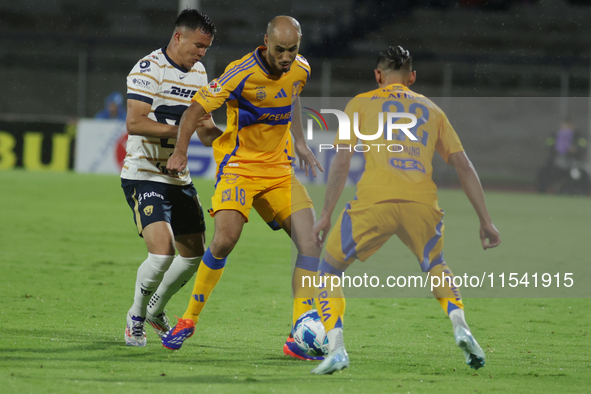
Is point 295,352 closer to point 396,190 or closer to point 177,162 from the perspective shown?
point 396,190

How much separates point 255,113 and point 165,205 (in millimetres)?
785

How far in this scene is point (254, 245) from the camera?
980cm

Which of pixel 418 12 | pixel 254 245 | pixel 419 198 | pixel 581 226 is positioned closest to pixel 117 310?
pixel 419 198

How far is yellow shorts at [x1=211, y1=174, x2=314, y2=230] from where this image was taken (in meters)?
4.48

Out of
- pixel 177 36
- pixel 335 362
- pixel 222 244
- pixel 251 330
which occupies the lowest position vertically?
pixel 251 330

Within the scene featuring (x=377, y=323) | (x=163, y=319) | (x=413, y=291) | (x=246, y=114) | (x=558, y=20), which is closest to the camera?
(x=246, y=114)

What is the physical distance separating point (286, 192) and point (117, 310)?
1876 millimetres

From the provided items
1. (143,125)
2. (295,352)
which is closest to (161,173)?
(143,125)

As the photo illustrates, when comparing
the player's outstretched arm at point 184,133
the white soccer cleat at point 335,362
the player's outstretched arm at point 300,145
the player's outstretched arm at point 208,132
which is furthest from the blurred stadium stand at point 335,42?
the white soccer cleat at point 335,362

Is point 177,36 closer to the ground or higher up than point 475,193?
higher up

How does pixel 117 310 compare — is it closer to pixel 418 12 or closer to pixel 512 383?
pixel 512 383

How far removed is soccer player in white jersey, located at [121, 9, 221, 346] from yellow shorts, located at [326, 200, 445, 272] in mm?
1111

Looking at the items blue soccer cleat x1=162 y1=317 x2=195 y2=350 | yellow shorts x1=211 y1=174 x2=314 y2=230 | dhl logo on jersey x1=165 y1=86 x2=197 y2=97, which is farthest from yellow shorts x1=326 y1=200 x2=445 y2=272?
dhl logo on jersey x1=165 y1=86 x2=197 y2=97

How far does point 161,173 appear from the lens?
4.69 metres
